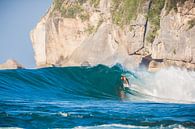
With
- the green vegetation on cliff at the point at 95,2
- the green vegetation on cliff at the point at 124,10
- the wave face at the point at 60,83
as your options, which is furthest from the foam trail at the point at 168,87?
the green vegetation on cliff at the point at 95,2

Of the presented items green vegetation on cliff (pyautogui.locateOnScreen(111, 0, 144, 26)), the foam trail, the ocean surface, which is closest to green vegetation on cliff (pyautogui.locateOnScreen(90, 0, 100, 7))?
green vegetation on cliff (pyautogui.locateOnScreen(111, 0, 144, 26))

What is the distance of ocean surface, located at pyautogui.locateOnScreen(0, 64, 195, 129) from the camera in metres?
17.9

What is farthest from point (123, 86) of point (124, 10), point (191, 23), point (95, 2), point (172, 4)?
point (95, 2)

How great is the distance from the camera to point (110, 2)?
8506 cm

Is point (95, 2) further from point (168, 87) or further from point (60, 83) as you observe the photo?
point (168, 87)

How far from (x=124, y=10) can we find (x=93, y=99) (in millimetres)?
49115

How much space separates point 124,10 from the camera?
254 feet

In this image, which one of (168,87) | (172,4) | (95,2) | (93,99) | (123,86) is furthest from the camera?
(95,2)

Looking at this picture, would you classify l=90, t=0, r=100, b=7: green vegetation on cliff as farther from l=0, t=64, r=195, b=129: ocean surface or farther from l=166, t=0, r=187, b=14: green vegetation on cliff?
l=0, t=64, r=195, b=129: ocean surface

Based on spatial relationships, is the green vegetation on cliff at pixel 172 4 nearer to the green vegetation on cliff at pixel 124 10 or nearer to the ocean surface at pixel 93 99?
the green vegetation on cliff at pixel 124 10

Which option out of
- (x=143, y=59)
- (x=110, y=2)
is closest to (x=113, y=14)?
(x=110, y=2)

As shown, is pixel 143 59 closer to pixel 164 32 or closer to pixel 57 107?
pixel 164 32

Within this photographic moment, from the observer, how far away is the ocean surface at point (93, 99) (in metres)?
17.9

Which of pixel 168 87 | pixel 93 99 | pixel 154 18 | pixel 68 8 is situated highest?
pixel 68 8
